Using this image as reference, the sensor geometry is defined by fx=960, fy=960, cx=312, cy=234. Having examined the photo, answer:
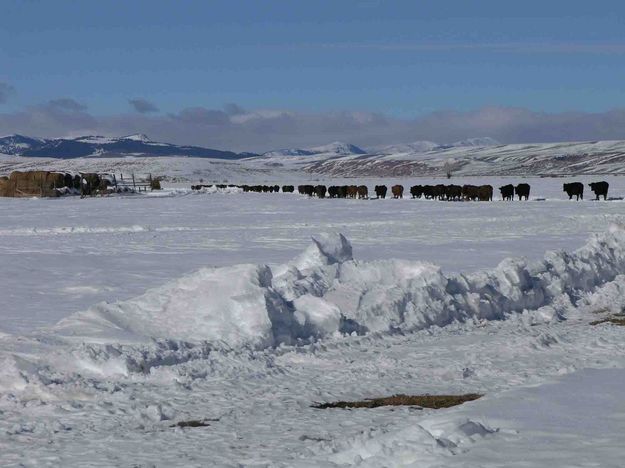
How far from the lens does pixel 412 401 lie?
7293 mm

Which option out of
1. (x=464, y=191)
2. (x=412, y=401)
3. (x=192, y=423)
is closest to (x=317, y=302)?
(x=412, y=401)

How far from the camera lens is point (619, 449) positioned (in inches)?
218

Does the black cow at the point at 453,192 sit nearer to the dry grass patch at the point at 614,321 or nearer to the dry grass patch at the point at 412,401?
the dry grass patch at the point at 614,321

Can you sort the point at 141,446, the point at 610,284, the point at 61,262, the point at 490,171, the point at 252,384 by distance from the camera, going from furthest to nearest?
the point at 490,171 → the point at 61,262 → the point at 610,284 → the point at 252,384 → the point at 141,446

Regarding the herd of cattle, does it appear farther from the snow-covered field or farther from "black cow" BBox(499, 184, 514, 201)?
the snow-covered field

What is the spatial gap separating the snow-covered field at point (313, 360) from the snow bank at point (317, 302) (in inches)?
0.9

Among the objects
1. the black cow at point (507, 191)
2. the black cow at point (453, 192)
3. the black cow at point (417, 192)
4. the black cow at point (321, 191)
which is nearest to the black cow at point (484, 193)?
the black cow at point (507, 191)

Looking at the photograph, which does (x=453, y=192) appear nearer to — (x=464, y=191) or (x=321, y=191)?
(x=464, y=191)

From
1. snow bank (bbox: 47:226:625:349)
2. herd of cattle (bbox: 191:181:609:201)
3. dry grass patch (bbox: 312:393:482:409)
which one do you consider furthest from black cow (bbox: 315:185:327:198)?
dry grass patch (bbox: 312:393:482:409)

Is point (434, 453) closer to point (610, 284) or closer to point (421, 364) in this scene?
point (421, 364)

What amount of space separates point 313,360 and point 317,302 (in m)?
1.52

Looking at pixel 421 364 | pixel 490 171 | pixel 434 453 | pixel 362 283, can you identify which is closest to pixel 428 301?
pixel 362 283

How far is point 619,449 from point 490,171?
196506 millimetres

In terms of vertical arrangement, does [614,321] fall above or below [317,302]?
below
